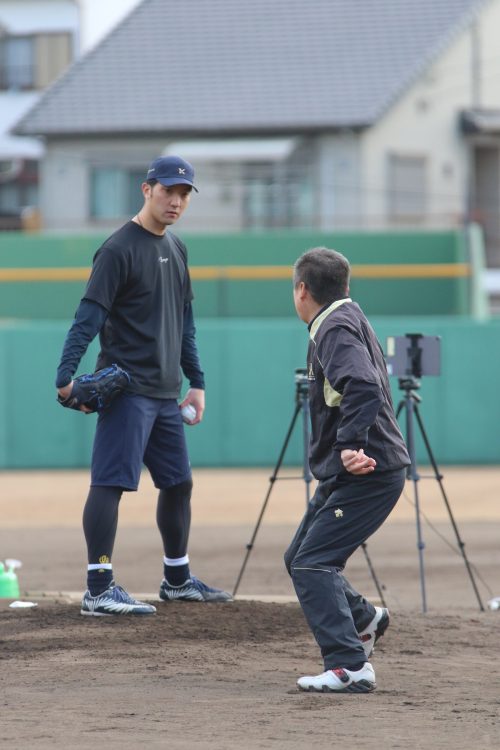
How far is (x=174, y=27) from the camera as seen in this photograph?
99.2ft

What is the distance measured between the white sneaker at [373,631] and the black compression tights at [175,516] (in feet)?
4.58

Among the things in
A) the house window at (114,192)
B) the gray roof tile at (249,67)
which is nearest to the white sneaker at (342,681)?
the gray roof tile at (249,67)

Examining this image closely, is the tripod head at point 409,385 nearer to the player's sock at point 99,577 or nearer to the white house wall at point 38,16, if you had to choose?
the player's sock at point 99,577

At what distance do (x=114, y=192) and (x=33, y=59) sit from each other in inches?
433

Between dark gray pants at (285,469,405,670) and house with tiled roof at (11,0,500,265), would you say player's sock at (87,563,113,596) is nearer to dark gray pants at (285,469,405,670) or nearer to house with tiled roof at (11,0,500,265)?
dark gray pants at (285,469,405,670)

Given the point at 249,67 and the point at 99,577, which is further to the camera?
the point at 249,67

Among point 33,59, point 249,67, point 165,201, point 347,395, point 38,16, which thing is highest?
point 38,16

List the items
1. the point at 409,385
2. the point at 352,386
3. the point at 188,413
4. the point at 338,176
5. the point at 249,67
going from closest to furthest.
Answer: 1. the point at 352,386
2. the point at 188,413
3. the point at 409,385
4. the point at 338,176
5. the point at 249,67

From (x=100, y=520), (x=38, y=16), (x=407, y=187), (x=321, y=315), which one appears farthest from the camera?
(x=38, y=16)

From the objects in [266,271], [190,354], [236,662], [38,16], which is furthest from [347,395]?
[38,16]

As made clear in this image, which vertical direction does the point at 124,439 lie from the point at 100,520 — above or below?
above

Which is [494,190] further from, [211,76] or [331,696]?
[331,696]

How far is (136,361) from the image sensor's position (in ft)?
21.6

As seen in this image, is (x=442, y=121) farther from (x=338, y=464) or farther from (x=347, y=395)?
(x=347, y=395)
